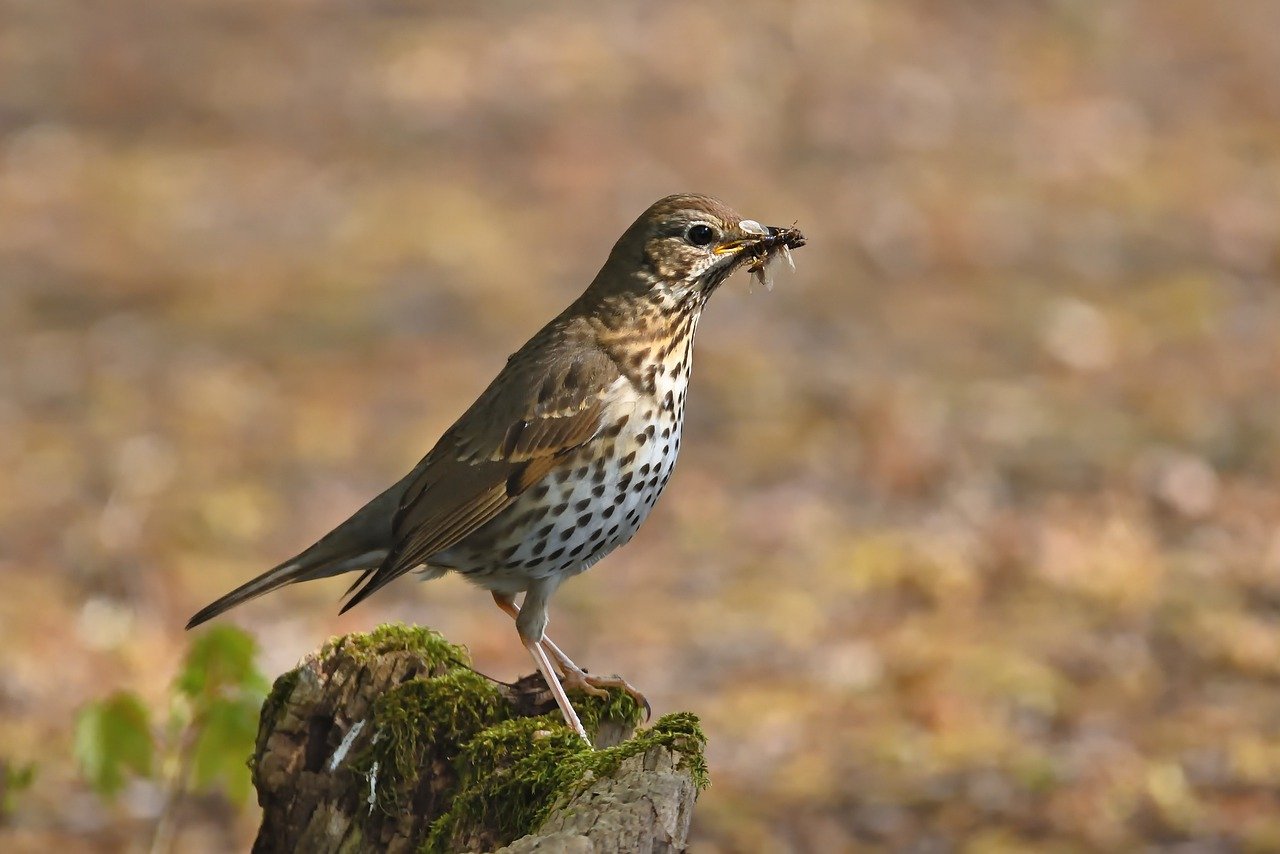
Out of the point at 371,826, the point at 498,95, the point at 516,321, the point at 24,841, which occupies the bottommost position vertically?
the point at 371,826

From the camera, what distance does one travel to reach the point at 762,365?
487 inches

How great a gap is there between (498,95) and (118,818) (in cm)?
1005

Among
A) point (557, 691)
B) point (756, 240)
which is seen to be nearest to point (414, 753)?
point (557, 691)

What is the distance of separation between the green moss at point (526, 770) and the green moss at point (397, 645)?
384 mm

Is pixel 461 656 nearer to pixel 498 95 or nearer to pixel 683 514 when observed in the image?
pixel 683 514

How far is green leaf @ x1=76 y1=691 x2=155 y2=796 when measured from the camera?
17.2ft

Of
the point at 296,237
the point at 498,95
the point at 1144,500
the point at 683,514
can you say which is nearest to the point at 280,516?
the point at 683,514

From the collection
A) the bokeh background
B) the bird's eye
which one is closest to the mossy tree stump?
the bird's eye

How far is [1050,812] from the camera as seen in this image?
7.55m

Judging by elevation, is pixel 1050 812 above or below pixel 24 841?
above

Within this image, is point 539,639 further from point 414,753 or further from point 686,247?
point 686,247

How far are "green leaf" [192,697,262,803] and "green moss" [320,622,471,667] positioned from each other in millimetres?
556

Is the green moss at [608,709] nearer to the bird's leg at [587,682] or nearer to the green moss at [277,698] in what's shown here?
the bird's leg at [587,682]

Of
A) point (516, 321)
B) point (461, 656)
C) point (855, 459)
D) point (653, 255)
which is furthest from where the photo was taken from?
point (516, 321)
